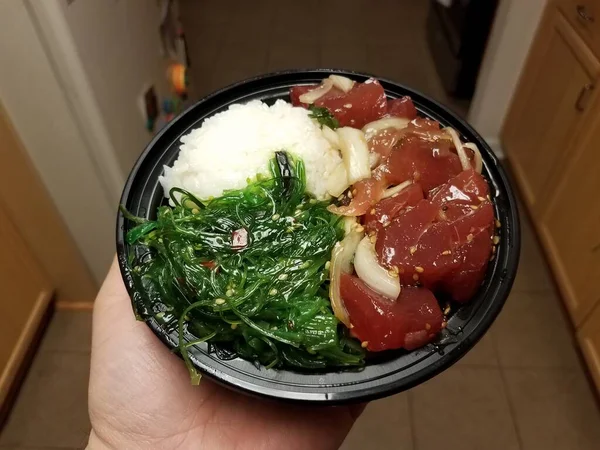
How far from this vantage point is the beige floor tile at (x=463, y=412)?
2.04 m

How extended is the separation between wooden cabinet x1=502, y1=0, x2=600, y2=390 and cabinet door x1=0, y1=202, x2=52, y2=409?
7.27 feet

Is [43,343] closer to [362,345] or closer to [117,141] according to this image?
[117,141]

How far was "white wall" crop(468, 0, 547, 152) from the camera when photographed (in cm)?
240

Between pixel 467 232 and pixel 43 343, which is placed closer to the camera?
pixel 467 232

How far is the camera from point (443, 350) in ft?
3.10

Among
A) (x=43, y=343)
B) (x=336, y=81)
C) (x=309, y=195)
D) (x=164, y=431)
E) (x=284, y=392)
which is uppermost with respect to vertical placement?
(x=336, y=81)

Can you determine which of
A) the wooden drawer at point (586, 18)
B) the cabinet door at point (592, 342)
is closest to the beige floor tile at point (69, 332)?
the cabinet door at point (592, 342)

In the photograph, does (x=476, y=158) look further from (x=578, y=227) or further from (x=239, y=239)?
(x=578, y=227)

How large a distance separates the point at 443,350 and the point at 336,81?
26.3 inches

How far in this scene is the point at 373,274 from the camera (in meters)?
0.95

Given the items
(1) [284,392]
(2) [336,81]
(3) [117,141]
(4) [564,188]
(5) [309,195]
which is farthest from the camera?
(4) [564,188]

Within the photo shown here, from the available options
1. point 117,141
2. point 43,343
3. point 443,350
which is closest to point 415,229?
point 443,350

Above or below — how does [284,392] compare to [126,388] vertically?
above

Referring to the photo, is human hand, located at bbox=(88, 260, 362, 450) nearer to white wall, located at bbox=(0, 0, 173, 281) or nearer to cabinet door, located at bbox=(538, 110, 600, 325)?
white wall, located at bbox=(0, 0, 173, 281)
